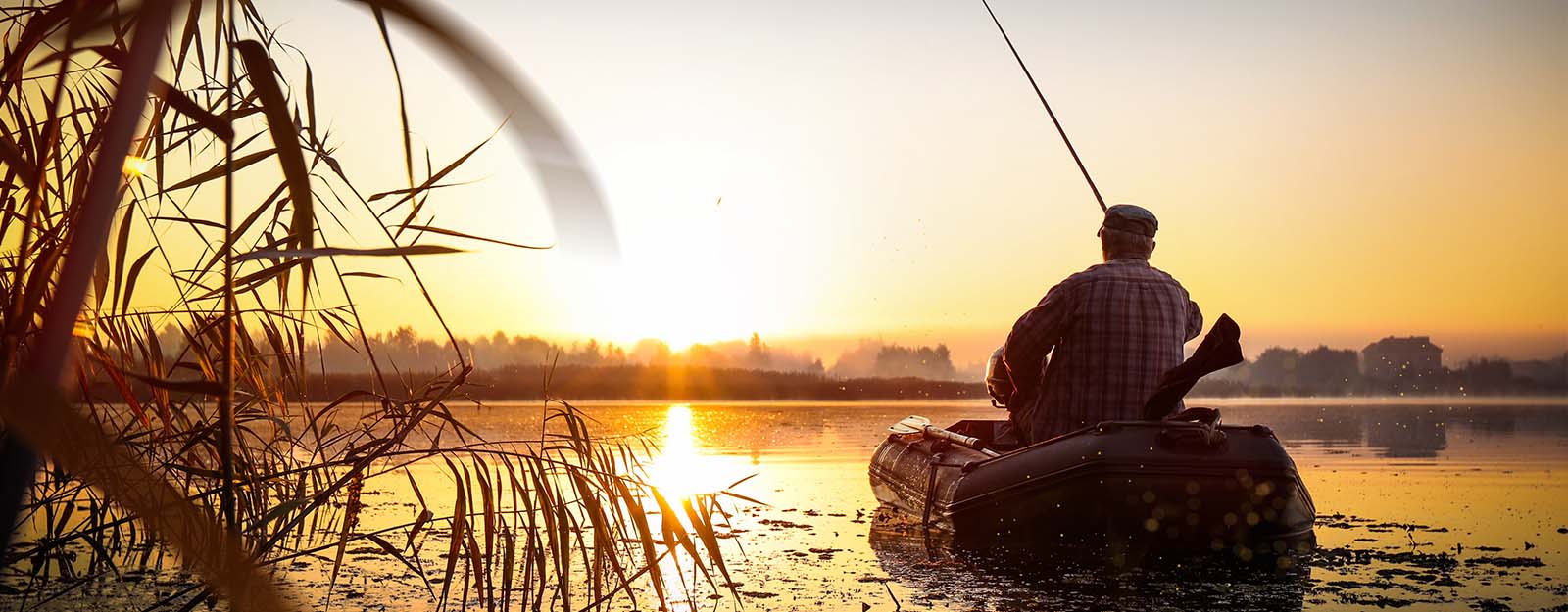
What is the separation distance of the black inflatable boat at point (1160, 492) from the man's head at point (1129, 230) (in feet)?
2.77

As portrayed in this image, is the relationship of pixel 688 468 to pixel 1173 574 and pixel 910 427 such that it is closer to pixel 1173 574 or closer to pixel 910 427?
pixel 910 427

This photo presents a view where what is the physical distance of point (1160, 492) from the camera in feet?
19.9

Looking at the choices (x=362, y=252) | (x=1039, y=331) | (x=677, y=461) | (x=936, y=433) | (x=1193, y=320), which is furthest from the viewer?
(x=677, y=461)

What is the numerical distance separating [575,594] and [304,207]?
16.2 ft

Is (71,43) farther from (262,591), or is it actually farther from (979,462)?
(979,462)

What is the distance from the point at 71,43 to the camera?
561 mm

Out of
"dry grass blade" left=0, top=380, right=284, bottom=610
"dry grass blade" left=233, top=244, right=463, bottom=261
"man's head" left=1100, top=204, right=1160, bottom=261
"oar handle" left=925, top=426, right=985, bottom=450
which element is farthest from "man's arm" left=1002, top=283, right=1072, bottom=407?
"dry grass blade" left=0, top=380, right=284, bottom=610

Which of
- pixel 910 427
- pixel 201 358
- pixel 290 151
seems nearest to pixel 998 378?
pixel 910 427

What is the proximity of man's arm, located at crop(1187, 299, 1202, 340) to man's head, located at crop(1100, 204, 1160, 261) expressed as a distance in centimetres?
47

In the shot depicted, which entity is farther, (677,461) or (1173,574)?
(677,461)

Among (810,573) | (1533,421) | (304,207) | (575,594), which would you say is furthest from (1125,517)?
(1533,421)

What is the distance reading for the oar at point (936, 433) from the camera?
739 cm

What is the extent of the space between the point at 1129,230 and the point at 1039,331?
0.68 metres

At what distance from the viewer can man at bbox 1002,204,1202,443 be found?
6469 mm
